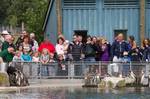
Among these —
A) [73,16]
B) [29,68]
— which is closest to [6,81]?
[29,68]

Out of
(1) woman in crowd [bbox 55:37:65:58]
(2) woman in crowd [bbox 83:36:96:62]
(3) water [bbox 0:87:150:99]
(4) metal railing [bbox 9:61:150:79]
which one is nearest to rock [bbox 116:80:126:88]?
(4) metal railing [bbox 9:61:150:79]

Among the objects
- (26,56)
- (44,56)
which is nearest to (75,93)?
(44,56)

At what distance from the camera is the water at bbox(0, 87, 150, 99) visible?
20.9m

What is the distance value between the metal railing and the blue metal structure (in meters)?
8.83

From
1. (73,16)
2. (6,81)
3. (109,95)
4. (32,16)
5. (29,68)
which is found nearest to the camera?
(109,95)

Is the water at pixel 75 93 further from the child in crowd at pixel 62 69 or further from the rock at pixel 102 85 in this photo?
the child in crowd at pixel 62 69

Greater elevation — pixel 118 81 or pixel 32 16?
pixel 32 16

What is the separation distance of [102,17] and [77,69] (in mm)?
9372

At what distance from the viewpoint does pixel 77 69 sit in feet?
89.3

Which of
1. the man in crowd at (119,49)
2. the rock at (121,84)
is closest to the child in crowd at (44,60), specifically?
the man in crowd at (119,49)

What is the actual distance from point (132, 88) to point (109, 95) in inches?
163

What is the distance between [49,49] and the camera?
28.1 m

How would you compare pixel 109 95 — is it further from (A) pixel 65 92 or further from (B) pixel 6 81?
(B) pixel 6 81

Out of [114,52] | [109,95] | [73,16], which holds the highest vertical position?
[73,16]
